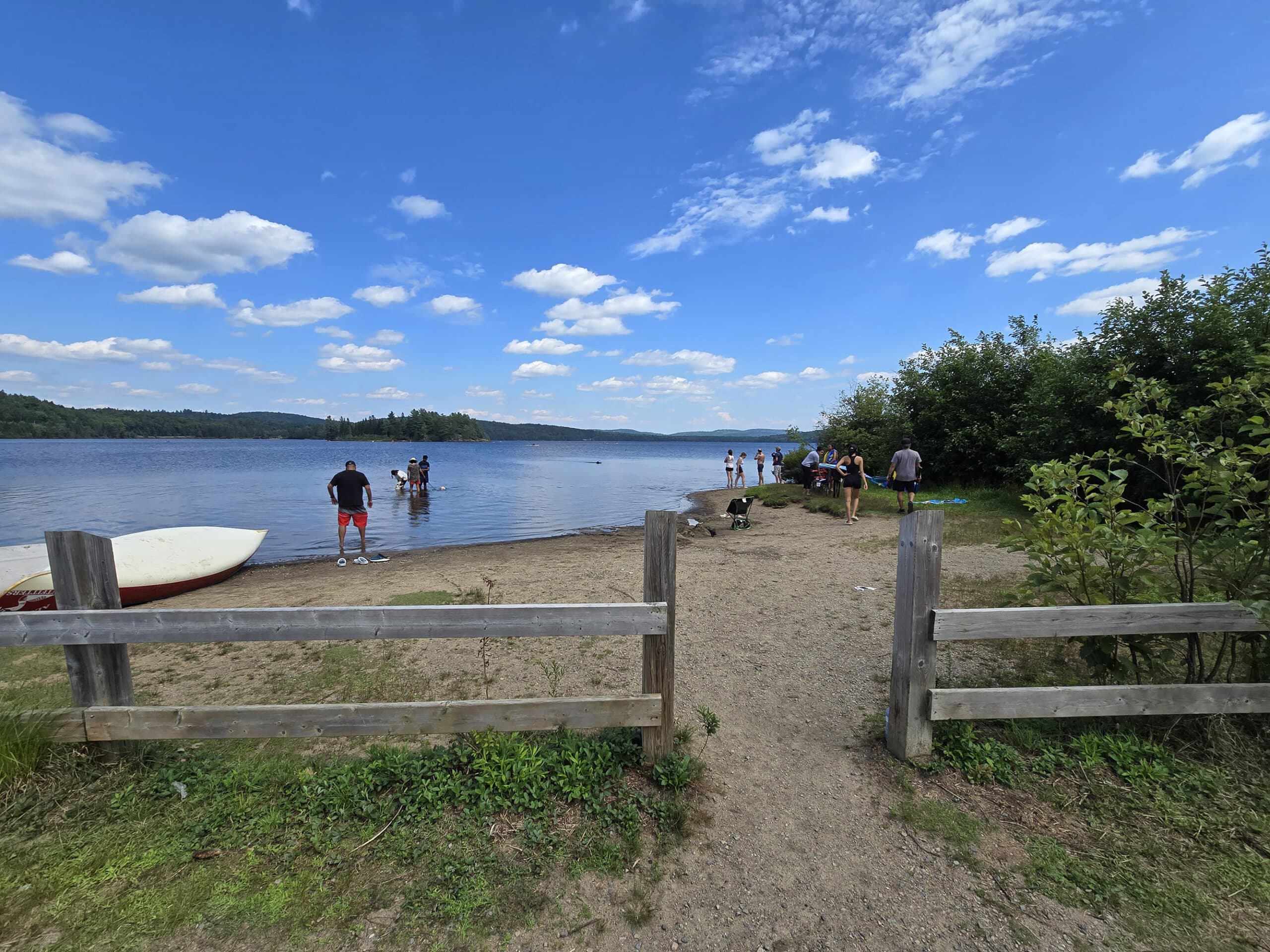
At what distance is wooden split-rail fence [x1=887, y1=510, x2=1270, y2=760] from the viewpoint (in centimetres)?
317

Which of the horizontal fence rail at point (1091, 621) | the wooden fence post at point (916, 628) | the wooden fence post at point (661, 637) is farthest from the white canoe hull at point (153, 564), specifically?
the horizontal fence rail at point (1091, 621)

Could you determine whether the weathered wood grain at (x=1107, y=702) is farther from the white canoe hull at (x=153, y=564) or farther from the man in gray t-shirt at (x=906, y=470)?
A: the white canoe hull at (x=153, y=564)

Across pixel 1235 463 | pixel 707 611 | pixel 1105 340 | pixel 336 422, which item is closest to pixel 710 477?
pixel 1105 340

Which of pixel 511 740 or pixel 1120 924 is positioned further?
pixel 511 740

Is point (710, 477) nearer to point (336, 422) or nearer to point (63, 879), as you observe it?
point (63, 879)

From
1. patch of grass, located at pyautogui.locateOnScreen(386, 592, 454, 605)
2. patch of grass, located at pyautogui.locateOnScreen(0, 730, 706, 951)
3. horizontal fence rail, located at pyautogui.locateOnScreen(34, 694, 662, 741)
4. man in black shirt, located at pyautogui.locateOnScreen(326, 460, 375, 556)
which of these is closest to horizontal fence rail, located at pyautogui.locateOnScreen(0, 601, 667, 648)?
horizontal fence rail, located at pyautogui.locateOnScreen(34, 694, 662, 741)

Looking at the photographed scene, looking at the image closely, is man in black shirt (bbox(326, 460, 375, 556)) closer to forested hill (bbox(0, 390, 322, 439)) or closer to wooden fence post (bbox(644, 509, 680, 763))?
wooden fence post (bbox(644, 509, 680, 763))

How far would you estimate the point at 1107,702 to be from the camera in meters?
3.26

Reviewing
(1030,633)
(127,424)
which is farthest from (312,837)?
(127,424)

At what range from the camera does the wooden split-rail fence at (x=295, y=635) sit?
2.98m

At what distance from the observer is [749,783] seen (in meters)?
3.33

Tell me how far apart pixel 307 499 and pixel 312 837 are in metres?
26.7

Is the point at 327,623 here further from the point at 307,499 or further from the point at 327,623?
the point at 307,499

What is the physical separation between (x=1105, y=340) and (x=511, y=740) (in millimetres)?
15502
